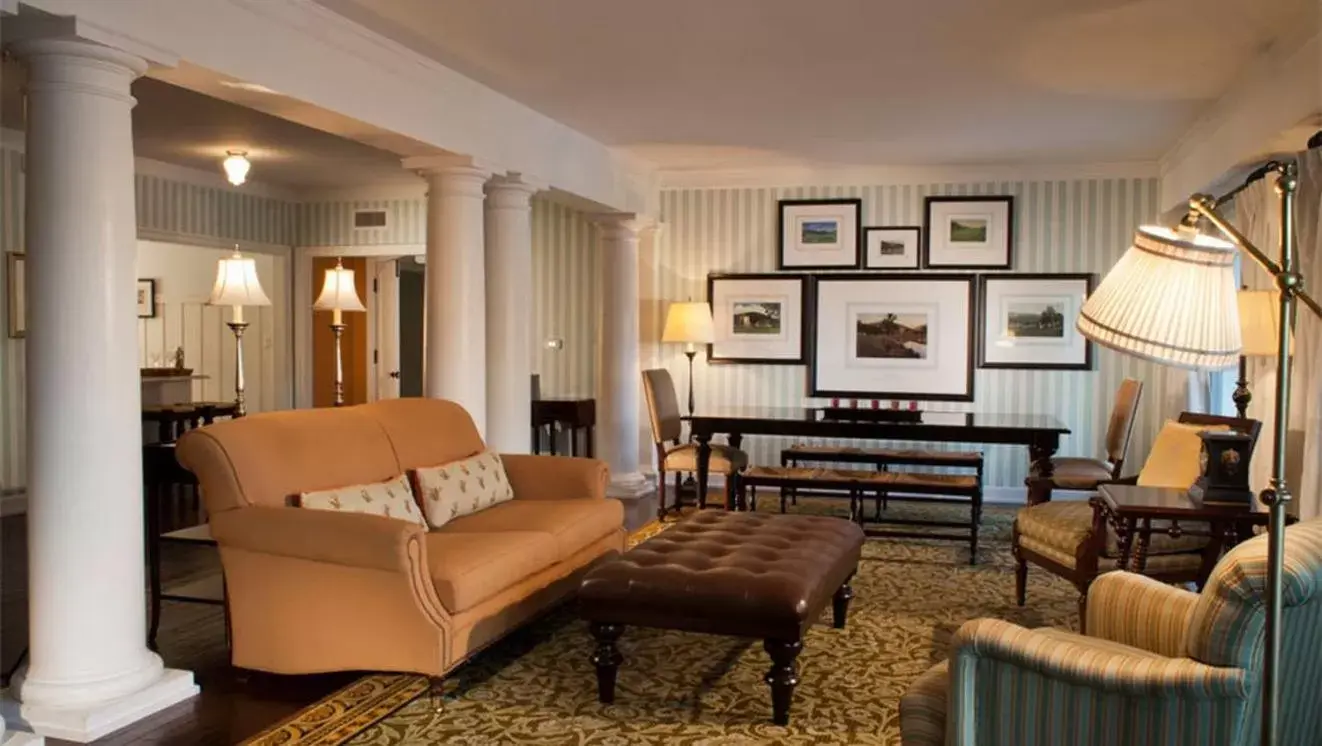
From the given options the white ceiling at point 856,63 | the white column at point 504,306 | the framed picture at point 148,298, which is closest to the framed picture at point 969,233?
the white ceiling at point 856,63

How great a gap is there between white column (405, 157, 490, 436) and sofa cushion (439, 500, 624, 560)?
0.98 m

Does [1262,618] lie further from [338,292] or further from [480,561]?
[338,292]

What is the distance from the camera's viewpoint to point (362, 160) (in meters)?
8.16

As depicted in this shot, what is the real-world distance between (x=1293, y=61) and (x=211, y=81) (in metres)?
4.42

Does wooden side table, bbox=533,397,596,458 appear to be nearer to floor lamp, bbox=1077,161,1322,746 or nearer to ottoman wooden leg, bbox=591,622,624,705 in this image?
ottoman wooden leg, bbox=591,622,624,705

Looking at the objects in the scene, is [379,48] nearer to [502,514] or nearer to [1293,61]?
[502,514]

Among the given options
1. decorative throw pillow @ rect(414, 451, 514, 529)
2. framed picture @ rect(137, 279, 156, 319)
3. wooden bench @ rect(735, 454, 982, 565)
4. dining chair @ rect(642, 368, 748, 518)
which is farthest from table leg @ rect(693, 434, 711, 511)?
framed picture @ rect(137, 279, 156, 319)

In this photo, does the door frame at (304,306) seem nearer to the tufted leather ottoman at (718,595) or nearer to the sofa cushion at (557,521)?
the sofa cushion at (557,521)

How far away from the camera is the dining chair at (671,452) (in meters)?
7.09

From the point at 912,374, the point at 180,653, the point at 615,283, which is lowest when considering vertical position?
the point at 180,653

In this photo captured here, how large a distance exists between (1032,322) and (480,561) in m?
5.67

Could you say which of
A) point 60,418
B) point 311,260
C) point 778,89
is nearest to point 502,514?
point 60,418

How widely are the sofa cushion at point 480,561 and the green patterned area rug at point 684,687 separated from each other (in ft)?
1.18

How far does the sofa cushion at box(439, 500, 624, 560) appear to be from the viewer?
450 centimetres
